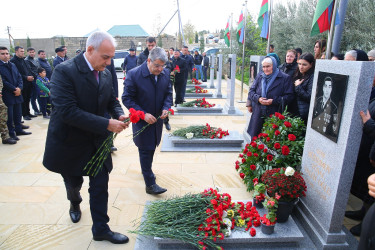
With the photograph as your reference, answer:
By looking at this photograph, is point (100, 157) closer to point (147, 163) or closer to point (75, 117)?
point (75, 117)

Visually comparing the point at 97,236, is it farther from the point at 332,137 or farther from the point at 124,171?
the point at 332,137

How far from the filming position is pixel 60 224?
9.67 feet

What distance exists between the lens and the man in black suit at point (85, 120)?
2.20 m

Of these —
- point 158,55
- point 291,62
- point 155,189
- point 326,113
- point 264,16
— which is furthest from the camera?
point 264,16

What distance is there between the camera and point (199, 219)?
8.56ft

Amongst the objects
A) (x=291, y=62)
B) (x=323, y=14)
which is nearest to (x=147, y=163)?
(x=291, y=62)

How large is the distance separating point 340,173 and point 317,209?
0.57 meters

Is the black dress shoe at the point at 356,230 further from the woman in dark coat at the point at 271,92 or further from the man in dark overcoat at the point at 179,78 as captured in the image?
the man in dark overcoat at the point at 179,78

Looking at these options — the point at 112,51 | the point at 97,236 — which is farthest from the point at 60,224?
the point at 112,51

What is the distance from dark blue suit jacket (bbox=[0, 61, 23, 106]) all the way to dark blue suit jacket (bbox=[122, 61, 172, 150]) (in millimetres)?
3768

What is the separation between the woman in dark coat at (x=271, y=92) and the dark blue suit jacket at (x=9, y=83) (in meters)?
5.07

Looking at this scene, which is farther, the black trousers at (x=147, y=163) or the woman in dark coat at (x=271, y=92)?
the woman in dark coat at (x=271, y=92)

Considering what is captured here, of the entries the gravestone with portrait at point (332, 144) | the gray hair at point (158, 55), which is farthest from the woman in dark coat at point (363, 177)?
the gray hair at point (158, 55)

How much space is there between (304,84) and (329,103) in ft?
4.85
